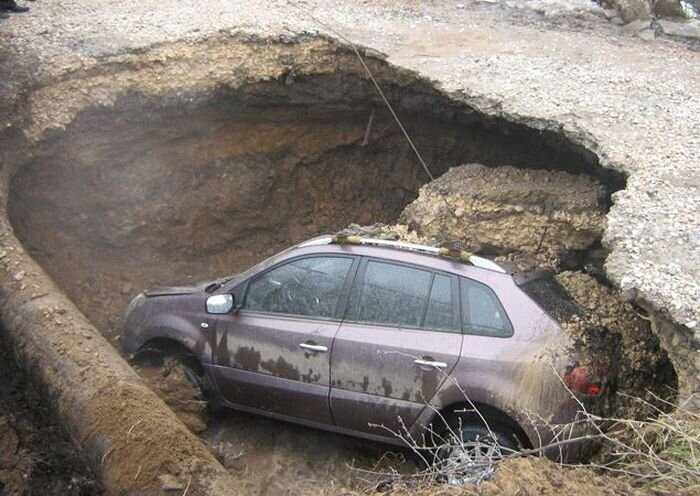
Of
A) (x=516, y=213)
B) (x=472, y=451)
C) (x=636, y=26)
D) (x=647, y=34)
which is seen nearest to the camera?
(x=472, y=451)

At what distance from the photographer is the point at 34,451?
5.05 meters

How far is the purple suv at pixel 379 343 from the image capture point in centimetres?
488

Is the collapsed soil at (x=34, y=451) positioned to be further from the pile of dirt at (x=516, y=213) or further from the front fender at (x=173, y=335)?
the pile of dirt at (x=516, y=213)

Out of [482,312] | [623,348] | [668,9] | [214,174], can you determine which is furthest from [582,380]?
[668,9]

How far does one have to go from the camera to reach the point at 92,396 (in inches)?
194

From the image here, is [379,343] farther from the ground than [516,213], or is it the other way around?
[516,213]

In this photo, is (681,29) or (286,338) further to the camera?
(681,29)

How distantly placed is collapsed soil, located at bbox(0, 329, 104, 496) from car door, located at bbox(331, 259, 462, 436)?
1817 millimetres

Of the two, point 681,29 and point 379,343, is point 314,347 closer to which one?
point 379,343

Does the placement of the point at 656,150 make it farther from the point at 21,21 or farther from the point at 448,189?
the point at 21,21

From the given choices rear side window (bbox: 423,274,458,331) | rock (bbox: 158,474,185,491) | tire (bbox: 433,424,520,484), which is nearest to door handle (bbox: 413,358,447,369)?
rear side window (bbox: 423,274,458,331)

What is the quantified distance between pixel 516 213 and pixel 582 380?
8.25ft

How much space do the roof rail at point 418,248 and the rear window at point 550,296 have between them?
0.74 feet

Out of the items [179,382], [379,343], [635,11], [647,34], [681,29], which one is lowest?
[179,382]
